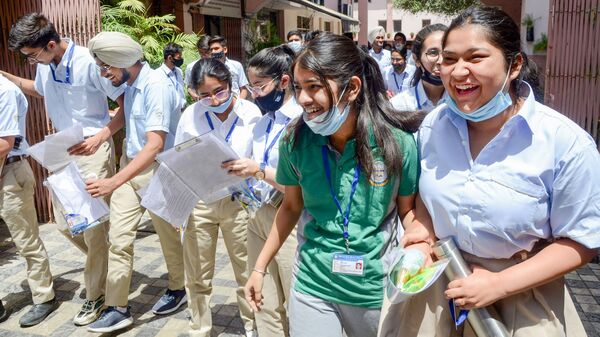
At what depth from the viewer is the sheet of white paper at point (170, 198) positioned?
2.99m

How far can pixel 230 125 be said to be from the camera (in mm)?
3285

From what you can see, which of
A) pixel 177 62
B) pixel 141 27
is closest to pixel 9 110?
pixel 177 62

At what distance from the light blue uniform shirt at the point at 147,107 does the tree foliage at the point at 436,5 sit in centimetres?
1776

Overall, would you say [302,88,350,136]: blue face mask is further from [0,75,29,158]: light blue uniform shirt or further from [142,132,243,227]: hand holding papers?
[0,75,29,158]: light blue uniform shirt

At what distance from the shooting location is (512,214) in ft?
5.16

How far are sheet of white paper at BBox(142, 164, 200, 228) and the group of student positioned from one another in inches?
12.3

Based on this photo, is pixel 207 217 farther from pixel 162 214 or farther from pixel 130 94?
pixel 130 94

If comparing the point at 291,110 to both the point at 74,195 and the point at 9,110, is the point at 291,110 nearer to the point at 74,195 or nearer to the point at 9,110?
the point at 74,195

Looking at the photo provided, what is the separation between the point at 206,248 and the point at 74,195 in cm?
91

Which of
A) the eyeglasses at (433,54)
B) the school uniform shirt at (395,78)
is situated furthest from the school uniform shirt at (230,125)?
the school uniform shirt at (395,78)

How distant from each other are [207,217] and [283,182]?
4.18ft

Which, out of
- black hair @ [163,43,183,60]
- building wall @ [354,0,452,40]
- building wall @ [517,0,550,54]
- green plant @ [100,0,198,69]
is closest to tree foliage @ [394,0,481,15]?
building wall @ [517,0,550,54]

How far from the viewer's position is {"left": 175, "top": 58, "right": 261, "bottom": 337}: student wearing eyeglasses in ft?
10.5

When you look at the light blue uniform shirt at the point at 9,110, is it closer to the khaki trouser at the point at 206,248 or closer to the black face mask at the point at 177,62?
the khaki trouser at the point at 206,248
